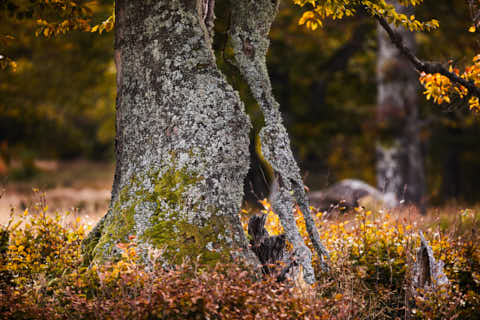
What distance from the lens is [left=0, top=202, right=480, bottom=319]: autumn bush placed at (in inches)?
128

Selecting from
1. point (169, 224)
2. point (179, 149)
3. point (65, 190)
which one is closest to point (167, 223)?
point (169, 224)

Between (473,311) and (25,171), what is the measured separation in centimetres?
2231

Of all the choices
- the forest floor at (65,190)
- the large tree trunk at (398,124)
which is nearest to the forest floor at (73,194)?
the forest floor at (65,190)

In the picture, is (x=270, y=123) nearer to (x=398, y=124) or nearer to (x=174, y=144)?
(x=174, y=144)

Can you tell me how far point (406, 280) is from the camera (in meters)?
4.50

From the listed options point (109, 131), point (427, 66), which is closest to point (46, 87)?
point (109, 131)

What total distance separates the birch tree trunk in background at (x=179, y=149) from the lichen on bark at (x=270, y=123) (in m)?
0.01

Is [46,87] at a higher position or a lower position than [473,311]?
higher

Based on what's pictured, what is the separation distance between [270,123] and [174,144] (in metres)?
1.14

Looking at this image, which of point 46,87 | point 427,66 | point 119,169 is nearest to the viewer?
point 119,169

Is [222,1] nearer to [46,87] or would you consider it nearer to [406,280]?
[406,280]

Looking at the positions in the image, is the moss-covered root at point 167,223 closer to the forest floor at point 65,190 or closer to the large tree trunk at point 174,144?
the large tree trunk at point 174,144

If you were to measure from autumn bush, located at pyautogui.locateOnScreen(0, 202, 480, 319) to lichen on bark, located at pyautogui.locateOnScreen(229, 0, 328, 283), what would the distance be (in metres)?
0.45

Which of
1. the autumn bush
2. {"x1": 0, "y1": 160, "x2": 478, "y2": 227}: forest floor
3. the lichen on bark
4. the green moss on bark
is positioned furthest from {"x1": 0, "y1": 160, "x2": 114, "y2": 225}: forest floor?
the lichen on bark
